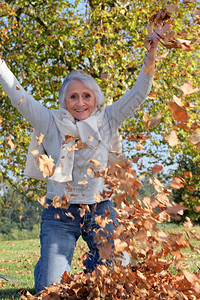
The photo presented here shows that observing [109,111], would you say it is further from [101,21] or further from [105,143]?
[101,21]

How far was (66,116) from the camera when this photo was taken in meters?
3.14

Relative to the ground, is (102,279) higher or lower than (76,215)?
lower

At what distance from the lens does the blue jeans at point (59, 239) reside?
9.20ft

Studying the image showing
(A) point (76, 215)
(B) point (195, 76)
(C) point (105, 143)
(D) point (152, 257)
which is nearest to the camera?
(D) point (152, 257)

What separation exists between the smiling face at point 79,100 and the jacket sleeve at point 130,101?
0.21 metres

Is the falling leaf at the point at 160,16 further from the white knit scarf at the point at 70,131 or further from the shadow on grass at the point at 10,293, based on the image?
the shadow on grass at the point at 10,293

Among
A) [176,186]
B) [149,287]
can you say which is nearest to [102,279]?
[149,287]

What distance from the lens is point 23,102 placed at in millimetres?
2947

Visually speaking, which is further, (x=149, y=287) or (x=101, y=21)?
(x=101, y=21)

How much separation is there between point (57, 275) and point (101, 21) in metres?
8.36

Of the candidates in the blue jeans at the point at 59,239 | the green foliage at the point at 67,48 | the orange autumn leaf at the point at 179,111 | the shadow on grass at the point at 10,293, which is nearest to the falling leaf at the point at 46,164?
the blue jeans at the point at 59,239

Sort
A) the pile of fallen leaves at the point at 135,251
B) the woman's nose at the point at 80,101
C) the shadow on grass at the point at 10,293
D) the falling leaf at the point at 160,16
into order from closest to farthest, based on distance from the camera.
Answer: the pile of fallen leaves at the point at 135,251 → the falling leaf at the point at 160,16 → the woman's nose at the point at 80,101 → the shadow on grass at the point at 10,293

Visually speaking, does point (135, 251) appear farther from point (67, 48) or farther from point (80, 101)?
point (67, 48)

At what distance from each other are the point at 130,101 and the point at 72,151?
695 mm
